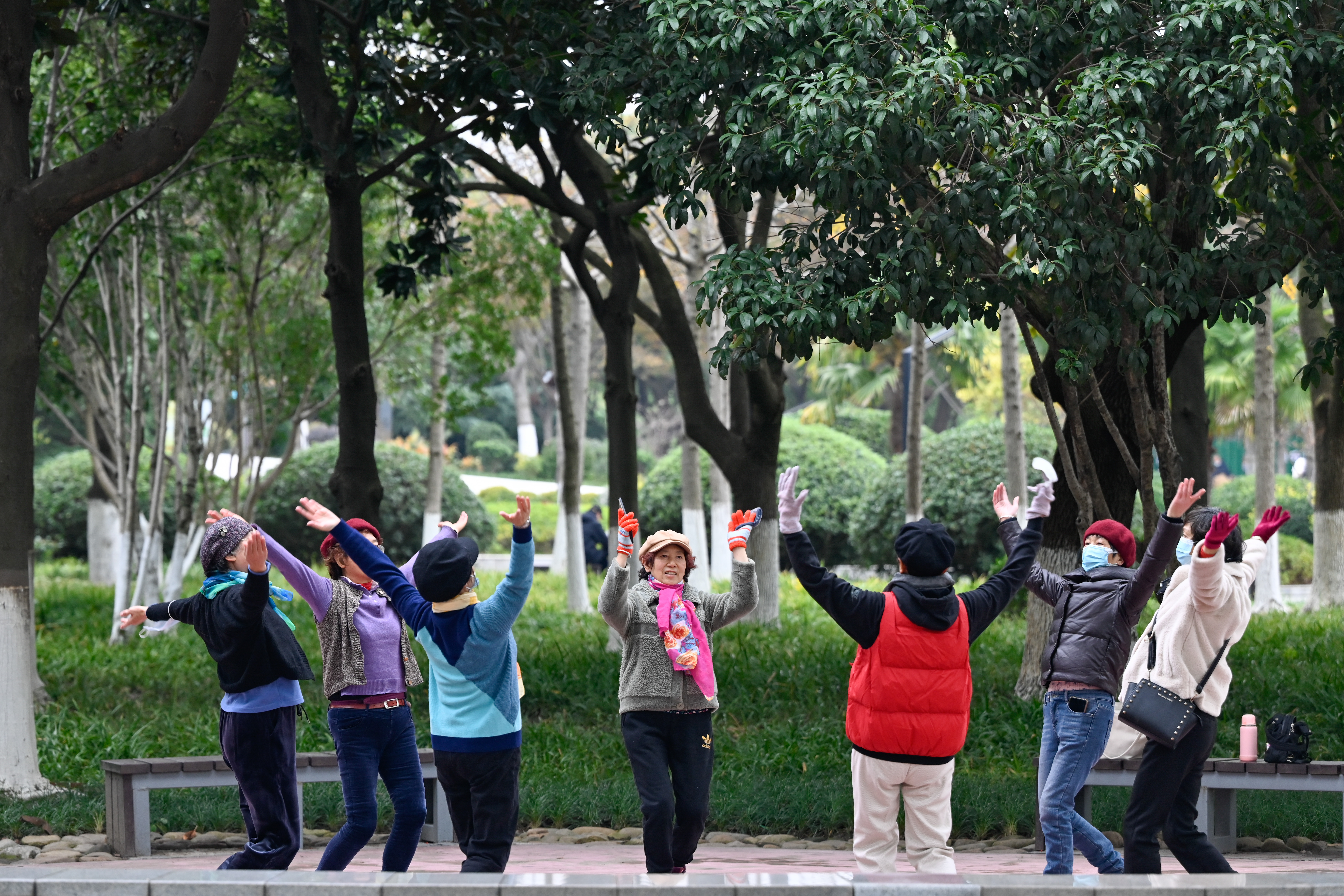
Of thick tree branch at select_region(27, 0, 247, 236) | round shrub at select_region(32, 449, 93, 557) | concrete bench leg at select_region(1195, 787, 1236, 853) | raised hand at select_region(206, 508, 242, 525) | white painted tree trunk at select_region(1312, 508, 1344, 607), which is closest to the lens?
raised hand at select_region(206, 508, 242, 525)

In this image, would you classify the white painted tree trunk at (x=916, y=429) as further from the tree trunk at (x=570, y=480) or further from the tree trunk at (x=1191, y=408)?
the tree trunk at (x=570, y=480)

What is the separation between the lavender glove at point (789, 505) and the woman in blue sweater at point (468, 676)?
0.91 metres

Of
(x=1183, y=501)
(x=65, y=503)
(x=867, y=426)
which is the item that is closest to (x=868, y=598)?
(x=1183, y=501)

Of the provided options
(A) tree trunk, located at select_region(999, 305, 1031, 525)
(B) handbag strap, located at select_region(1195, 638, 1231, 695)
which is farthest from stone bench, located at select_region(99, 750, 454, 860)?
(A) tree trunk, located at select_region(999, 305, 1031, 525)

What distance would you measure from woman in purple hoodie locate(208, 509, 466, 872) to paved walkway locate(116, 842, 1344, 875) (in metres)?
1.04

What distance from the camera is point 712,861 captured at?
23.7 feet

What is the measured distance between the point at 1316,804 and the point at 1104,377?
3469 mm

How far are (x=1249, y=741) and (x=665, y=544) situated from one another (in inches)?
149

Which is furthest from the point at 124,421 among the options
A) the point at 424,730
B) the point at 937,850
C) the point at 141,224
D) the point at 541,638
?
the point at 937,850

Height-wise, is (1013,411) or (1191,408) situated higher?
(1013,411)

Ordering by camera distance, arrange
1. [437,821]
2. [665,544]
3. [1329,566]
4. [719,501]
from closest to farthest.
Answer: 1. [665,544]
2. [437,821]
3. [1329,566]
4. [719,501]

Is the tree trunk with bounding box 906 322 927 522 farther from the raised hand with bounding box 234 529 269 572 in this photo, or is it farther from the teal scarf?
the raised hand with bounding box 234 529 269 572

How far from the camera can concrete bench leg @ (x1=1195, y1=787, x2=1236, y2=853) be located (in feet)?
25.0

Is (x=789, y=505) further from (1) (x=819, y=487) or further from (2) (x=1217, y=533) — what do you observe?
(1) (x=819, y=487)
